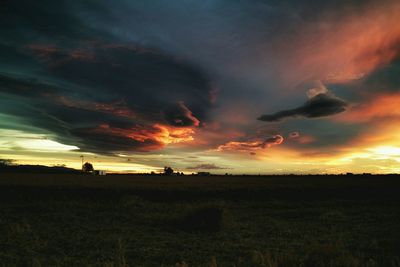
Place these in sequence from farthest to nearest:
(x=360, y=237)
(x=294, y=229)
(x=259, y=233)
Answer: (x=294, y=229) < (x=259, y=233) < (x=360, y=237)

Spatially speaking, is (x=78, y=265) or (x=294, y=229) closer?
(x=78, y=265)

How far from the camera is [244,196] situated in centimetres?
4334

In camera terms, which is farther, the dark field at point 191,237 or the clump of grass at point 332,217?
the clump of grass at point 332,217

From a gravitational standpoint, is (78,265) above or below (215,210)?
below

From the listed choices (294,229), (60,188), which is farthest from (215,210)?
(60,188)

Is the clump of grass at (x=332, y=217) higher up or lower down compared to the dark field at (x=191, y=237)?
higher up

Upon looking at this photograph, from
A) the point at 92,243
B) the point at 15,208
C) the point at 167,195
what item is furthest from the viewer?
the point at 167,195

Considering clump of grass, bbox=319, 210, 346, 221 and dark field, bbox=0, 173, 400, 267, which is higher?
clump of grass, bbox=319, 210, 346, 221

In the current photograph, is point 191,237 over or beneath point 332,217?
beneath

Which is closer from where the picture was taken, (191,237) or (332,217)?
(191,237)

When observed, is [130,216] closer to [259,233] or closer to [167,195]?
[259,233]

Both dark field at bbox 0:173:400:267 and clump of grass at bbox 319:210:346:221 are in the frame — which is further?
clump of grass at bbox 319:210:346:221

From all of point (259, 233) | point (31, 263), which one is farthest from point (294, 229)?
point (31, 263)

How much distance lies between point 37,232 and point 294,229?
1529 cm
